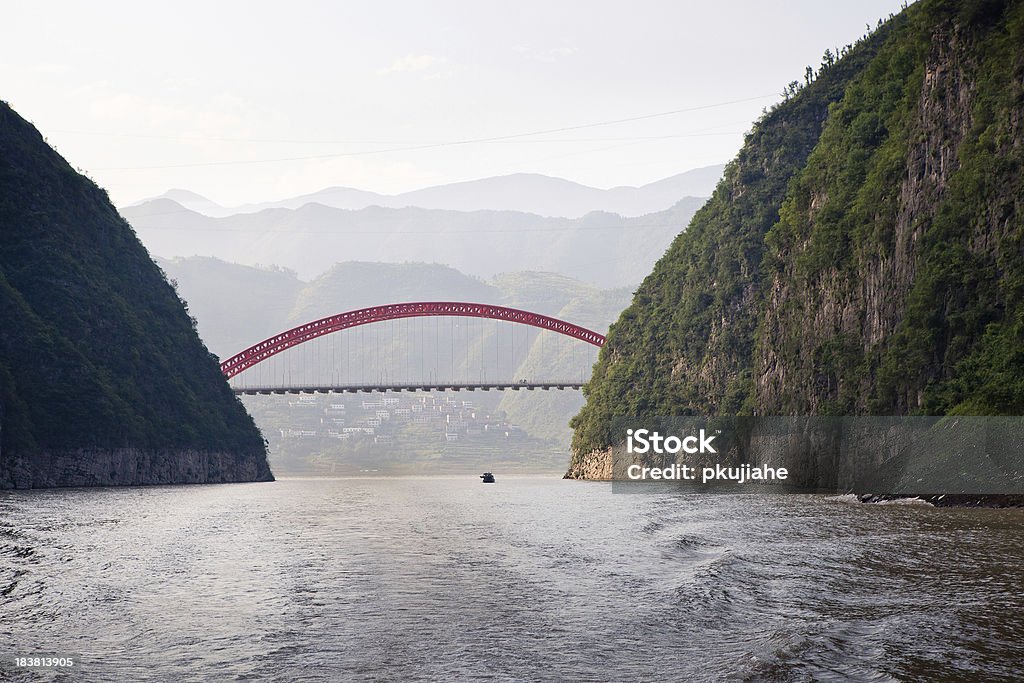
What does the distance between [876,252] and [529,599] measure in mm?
48222

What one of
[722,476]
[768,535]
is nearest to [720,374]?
[722,476]

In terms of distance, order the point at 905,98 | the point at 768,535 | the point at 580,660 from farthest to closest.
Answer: the point at 905,98, the point at 768,535, the point at 580,660

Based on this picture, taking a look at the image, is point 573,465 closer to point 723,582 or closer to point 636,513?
point 636,513

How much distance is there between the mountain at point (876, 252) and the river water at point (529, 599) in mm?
16278

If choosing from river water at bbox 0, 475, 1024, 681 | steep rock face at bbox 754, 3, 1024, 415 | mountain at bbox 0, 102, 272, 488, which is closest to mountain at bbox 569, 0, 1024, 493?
steep rock face at bbox 754, 3, 1024, 415

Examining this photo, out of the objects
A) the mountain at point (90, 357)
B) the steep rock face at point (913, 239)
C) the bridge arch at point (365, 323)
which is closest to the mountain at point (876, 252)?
the steep rock face at point (913, 239)

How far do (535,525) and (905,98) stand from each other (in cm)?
3868

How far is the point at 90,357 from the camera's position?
87750 millimetres

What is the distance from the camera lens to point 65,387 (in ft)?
265

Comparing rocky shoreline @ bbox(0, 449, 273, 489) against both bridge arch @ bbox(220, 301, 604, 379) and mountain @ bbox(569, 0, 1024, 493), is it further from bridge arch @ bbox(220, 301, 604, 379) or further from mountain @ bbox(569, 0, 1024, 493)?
mountain @ bbox(569, 0, 1024, 493)

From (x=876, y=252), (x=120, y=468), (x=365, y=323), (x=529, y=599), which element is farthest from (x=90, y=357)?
(x=529, y=599)

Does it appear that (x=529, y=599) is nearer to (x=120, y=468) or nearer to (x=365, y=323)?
(x=120, y=468)

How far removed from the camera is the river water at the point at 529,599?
16.5 meters

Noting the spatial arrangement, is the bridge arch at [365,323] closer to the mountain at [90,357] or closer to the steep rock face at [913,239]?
the mountain at [90,357]
